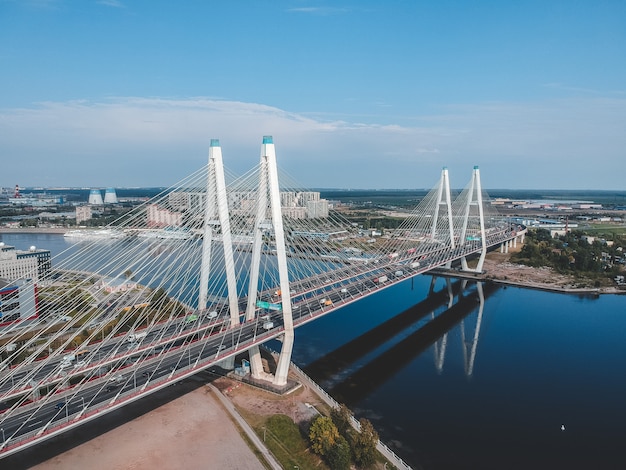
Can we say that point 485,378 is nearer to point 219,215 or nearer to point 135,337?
point 219,215

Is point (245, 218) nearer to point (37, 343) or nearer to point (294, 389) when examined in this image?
point (294, 389)

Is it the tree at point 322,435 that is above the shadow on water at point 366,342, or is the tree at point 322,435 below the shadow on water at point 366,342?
above

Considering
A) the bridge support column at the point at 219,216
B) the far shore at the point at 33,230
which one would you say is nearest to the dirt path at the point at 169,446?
the bridge support column at the point at 219,216

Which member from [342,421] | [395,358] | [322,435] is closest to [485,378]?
[395,358]

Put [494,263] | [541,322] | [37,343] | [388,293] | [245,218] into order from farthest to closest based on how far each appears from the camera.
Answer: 1. [494,263]
2. [388,293]
3. [541,322]
4. [37,343]
5. [245,218]

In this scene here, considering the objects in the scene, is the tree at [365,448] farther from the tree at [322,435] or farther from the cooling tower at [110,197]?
the cooling tower at [110,197]

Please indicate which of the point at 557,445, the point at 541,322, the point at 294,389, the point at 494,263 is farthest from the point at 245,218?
the point at 494,263
